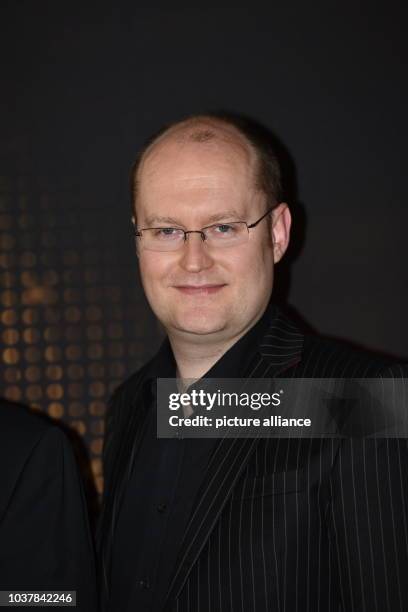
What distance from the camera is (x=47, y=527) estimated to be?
136cm

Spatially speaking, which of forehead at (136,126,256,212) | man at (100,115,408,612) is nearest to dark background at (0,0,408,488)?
man at (100,115,408,612)

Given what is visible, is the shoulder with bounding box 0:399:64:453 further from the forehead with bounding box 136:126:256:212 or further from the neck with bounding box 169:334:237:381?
the forehead with bounding box 136:126:256:212

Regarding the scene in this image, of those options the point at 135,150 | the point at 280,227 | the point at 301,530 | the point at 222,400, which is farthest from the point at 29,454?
the point at 135,150

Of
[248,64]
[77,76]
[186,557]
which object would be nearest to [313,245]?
[248,64]

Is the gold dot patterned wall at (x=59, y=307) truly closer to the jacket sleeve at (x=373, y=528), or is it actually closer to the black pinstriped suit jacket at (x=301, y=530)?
the black pinstriped suit jacket at (x=301, y=530)

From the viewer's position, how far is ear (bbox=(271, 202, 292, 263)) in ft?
5.50

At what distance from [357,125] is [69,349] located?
1225 millimetres

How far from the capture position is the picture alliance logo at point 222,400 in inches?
61.1

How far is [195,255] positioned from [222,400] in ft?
1.16

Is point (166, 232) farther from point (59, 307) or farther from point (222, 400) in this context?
point (59, 307)

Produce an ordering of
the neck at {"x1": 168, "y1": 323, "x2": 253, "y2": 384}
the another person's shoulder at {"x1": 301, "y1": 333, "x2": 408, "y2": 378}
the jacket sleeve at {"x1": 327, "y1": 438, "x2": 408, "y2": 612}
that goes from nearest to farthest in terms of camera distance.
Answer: the jacket sleeve at {"x1": 327, "y1": 438, "x2": 408, "y2": 612}
the another person's shoulder at {"x1": 301, "y1": 333, "x2": 408, "y2": 378}
the neck at {"x1": 168, "y1": 323, "x2": 253, "y2": 384}

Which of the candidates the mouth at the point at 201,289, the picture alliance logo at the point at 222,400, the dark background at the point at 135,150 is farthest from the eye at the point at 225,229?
the dark background at the point at 135,150

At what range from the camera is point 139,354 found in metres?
2.31

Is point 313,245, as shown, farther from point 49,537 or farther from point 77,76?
point 49,537
